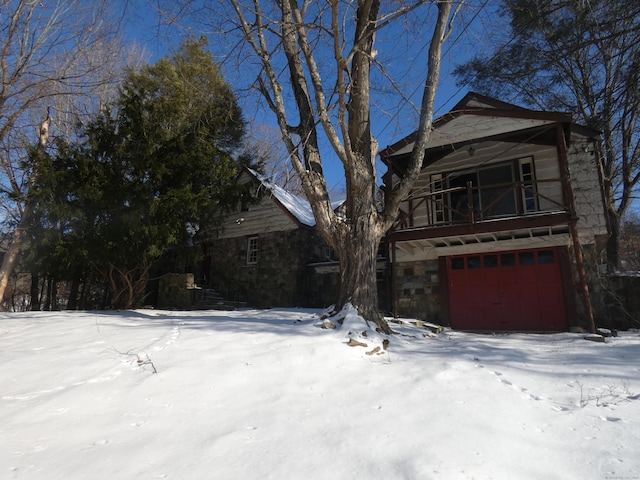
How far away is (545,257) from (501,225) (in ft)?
6.60

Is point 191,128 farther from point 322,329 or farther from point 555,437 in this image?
point 555,437

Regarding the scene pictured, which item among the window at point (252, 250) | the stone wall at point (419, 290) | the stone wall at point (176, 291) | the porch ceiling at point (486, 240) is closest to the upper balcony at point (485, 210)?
the porch ceiling at point (486, 240)

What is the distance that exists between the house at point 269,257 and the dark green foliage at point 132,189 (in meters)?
2.40

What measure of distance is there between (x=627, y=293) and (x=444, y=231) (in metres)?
4.62

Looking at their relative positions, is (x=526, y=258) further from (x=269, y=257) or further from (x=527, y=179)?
(x=269, y=257)

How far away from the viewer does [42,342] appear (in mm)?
4996

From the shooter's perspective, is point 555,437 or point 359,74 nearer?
point 555,437

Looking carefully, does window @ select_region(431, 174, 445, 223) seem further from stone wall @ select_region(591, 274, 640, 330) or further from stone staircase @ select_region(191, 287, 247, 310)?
stone staircase @ select_region(191, 287, 247, 310)

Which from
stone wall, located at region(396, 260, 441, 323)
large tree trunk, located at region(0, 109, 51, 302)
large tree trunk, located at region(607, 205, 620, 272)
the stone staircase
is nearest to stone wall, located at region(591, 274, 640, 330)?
stone wall, located at region(396, 260, 441, 323)

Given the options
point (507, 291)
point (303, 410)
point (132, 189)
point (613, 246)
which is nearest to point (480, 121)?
point (507, 291)

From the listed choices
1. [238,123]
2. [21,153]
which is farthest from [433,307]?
[21,153]

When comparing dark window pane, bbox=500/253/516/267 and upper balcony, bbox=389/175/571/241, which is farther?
dark window pane, bbox=500/253/516/267

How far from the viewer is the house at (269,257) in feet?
49.0

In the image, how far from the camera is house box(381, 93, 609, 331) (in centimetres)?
961
